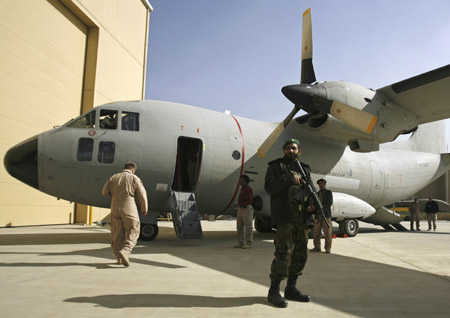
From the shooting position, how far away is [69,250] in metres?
7.41

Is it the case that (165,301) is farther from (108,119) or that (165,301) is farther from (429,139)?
(429,139)

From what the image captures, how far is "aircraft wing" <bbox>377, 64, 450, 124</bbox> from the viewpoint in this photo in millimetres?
8477

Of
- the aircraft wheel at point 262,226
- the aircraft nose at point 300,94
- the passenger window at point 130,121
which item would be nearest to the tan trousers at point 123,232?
the passenger window at point 130,121

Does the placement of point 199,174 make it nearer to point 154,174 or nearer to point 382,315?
point 154,174

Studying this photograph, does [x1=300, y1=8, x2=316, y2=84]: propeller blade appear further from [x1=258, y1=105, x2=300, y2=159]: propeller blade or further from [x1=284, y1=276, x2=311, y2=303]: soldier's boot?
[x1=284, y1=276, x2=311, y2=303]: soldier's boot

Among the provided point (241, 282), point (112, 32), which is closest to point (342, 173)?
point (241, 282)

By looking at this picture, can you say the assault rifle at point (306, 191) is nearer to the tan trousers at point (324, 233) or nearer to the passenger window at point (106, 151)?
the tan trousers at point (324, 233)

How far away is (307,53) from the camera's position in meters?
10.1

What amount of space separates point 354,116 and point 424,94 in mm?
2195

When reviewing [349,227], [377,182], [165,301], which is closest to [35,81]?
[349,227]

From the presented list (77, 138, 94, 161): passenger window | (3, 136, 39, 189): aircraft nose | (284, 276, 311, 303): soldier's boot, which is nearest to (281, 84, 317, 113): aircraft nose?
(77, 138, 94, 161): passenger window

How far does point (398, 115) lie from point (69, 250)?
9433 millimetres

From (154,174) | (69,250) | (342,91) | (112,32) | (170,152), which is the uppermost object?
(112,32)

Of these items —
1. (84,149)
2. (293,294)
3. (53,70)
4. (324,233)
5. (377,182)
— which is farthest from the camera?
(53,70)
